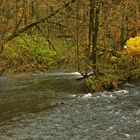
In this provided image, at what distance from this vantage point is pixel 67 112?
16.6m

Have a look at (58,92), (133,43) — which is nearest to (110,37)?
(133,43)

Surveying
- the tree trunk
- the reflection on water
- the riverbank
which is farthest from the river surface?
the tree trunk

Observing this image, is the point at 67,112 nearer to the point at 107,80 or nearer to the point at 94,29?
the point at 107,80

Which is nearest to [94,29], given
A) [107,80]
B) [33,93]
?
[107,80]

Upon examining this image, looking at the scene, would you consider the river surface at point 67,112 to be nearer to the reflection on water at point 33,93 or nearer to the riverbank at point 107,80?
the reflection on water at point 33,93

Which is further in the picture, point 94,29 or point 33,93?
point 94,29

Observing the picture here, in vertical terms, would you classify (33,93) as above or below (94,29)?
below

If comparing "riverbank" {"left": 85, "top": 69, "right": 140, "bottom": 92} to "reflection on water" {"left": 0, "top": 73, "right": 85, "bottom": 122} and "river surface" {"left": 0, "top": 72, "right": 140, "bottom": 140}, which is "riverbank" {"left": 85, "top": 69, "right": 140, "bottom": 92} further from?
"reflection on water" {"left": 0, "top": 73, "right": 85, "bottom": 122}

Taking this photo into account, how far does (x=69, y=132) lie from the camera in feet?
44.4

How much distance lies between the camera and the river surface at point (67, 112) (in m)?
13.4

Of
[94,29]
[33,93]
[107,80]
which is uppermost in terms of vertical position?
[94,29]

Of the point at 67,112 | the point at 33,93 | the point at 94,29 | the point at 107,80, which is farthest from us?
the point at 94,29

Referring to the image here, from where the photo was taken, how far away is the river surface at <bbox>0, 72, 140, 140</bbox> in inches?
527

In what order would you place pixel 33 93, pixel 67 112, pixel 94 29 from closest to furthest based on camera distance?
pixel 67 112 → pixel 33 93 → pixel 94 29
